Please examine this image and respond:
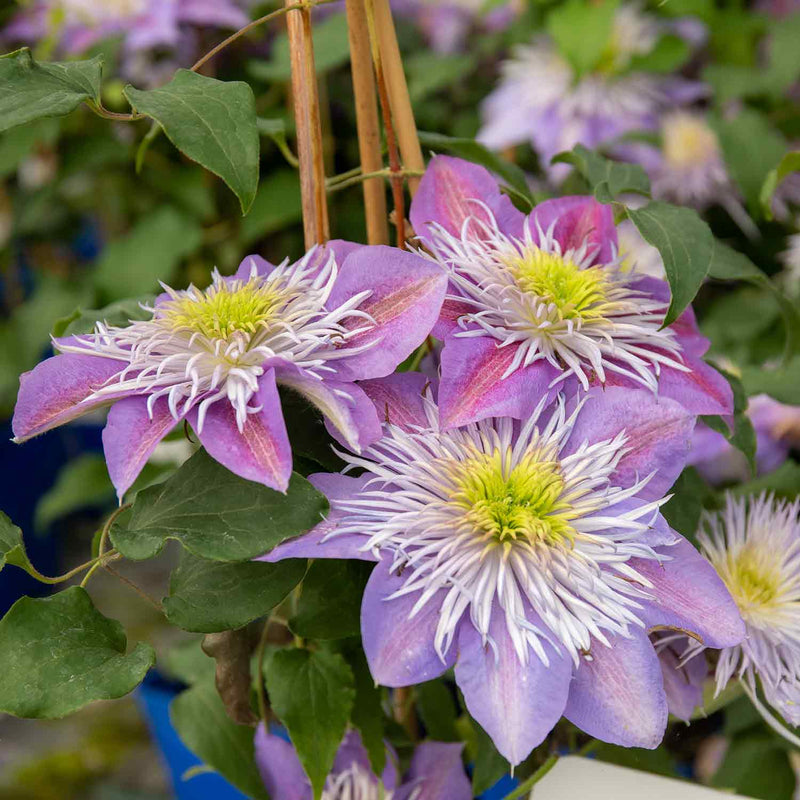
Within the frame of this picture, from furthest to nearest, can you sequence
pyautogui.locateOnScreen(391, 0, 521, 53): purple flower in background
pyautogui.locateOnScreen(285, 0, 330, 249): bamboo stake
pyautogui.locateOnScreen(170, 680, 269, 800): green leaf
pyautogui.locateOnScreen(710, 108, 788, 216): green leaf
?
pyautogui.locateOnScreen(391, 0, 521, 53): purple flower in background
pyautogui.locateOnScreen(710, 108, 788, 216): green leaf
pyautogui.locateOnScreen(170, 680, 269, 800): green leaf
pyautogui.locateOnScreen(285, 0, 330, 249): bamboo stake

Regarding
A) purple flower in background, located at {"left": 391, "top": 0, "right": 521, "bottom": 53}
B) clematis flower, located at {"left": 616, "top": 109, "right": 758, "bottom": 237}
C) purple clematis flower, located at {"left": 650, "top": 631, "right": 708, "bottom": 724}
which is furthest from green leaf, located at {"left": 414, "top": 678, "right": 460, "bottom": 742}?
purple flower in background, located at {"left": 391, "top": 0, "right": 521, "bottom": 53}

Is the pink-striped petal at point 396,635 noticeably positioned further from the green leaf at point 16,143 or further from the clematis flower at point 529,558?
the green leaf at point 16,143

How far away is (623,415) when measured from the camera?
37cm

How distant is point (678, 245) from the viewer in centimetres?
39

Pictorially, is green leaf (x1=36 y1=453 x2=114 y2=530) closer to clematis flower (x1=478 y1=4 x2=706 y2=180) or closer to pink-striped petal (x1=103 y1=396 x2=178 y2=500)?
clematis flower (x1=478 y1=4 x2=706 y2=180)

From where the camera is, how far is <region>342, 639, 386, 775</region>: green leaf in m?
0.45

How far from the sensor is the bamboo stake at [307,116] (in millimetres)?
415

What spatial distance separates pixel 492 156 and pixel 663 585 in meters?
0.27

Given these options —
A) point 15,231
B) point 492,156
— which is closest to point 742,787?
point 492,156

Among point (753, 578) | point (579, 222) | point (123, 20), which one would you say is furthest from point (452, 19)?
point (753, 578)

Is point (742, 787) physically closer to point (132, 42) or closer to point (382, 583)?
point (382, 583)

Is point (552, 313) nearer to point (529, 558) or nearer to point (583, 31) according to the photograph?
point (529, 558)

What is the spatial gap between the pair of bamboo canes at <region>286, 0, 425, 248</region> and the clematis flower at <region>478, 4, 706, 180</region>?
19.9 inches

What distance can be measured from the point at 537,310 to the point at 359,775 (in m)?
0.27
